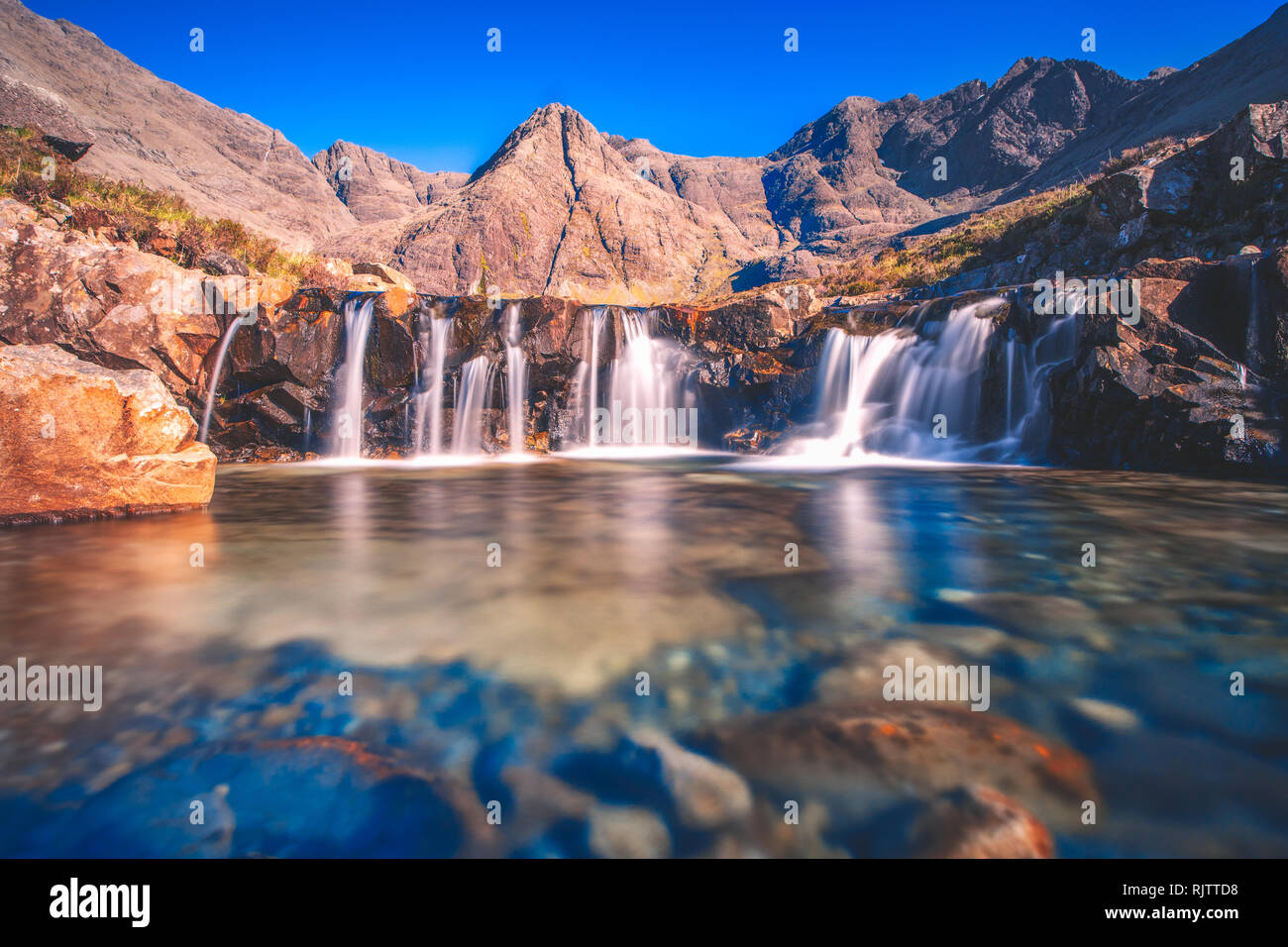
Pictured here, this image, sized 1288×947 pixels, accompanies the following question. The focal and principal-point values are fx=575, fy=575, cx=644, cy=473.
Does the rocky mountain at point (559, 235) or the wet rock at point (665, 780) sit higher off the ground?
the rocky mountain at point (559, 235)

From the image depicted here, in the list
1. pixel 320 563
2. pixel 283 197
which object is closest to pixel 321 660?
pixel 320 563

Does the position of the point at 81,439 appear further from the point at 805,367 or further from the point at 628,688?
the point at 805,367

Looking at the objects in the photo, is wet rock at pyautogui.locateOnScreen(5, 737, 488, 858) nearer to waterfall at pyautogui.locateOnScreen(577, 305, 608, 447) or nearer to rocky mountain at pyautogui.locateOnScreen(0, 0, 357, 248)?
waterfall at pyautogui.locateOnScreen(577, 305, 608, 447)

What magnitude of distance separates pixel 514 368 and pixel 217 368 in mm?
7578

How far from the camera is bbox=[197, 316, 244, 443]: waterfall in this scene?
587 inches

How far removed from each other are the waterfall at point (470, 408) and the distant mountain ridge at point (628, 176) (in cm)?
5458

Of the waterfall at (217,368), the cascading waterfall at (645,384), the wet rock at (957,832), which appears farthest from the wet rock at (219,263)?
the wet rock at (957,832)

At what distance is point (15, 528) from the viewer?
6109 mm

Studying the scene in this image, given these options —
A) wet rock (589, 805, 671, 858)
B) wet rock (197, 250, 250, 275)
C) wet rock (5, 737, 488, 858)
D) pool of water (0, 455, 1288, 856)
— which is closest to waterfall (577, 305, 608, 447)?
wet rock (197, 250, 250, 275)

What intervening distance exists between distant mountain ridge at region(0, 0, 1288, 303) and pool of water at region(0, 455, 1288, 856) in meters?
64.8

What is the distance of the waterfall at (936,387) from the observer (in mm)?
13039

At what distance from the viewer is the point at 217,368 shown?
15.0 meters

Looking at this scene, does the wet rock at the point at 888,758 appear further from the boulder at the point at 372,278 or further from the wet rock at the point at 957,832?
the boulder at the point at 372,278
